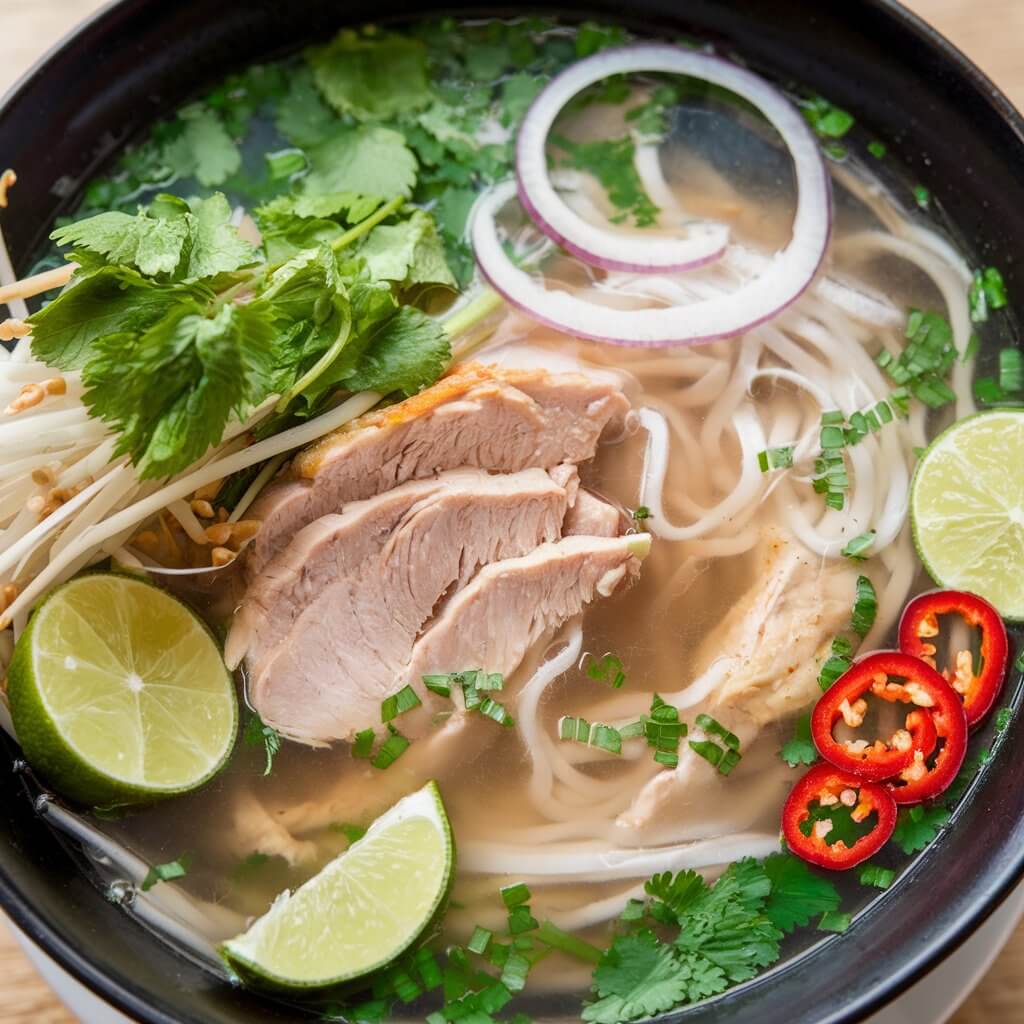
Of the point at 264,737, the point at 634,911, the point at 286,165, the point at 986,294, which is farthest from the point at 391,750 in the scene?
the point at 986,294

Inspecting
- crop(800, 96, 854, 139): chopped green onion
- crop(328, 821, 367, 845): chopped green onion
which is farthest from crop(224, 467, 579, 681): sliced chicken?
crop(800, 96, 854, 139): chopped green onion

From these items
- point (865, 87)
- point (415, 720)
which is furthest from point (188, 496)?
point (865, 87)

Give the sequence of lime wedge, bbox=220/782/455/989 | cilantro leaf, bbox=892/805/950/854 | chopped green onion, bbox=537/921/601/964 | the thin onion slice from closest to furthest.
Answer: lime wedge, bbox=220/782/455/989 → chopped green onion, bbox=537/921/601/964 → cilantro leaf, bbox=892/805/950/854 → the thin onion slice

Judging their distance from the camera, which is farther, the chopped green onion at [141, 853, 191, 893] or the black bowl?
the chopped green onion at [141, 853, 191, 893]

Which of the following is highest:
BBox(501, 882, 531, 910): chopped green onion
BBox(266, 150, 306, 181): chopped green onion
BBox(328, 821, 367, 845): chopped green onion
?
BBox(266, 150, 306, 181): chopped green onion

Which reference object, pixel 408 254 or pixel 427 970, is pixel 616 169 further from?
pixel 427 970

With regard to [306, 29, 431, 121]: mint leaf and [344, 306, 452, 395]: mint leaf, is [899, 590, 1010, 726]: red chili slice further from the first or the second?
[306, 29, 431, 121]: mint leaf

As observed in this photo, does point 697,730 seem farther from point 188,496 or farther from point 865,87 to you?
point 865,87

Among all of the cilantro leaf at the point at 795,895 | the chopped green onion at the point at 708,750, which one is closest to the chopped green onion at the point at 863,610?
the chopped green onion at the point at 708,750
